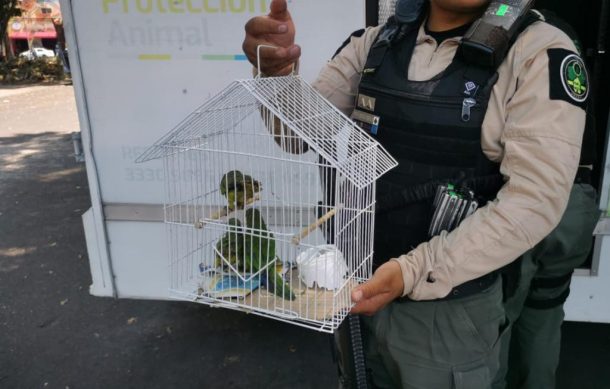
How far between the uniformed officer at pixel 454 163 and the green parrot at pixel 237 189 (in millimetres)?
350

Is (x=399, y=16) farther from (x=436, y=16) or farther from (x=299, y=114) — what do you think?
(x=299, y=114)

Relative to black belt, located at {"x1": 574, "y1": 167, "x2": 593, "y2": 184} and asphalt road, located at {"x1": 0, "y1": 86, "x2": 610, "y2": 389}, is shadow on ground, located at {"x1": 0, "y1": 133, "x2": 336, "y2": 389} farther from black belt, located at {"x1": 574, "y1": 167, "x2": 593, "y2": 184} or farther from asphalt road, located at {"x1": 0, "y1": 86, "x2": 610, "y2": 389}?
black belt, located at {"x1": 574, "y1": 167, "x2": 593, "y2": 184}

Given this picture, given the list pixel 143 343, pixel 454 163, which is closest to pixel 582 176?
pixel 454 163

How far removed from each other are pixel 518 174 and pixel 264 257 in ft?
2.44

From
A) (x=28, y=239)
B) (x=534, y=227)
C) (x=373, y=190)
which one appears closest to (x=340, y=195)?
(x=373, y=190)

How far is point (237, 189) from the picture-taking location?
1586mm

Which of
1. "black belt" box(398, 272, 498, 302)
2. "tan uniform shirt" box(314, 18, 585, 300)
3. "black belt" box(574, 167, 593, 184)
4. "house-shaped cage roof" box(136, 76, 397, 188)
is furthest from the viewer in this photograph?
"black belt" box(574, 167, 593, 184)

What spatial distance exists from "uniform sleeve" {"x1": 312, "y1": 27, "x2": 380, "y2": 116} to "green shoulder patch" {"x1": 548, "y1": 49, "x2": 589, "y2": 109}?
26.2 inches

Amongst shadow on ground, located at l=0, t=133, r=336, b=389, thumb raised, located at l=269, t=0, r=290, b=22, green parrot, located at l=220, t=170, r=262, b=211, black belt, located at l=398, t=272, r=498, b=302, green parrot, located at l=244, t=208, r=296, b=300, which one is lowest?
shadow on ground, located at l=0, t=133, r=336, b=389

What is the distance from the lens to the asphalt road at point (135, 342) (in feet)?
10.3

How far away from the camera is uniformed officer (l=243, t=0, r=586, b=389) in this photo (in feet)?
4.22

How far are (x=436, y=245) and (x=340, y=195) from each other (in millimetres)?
300

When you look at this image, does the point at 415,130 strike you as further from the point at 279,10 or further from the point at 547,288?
the point at 547,288

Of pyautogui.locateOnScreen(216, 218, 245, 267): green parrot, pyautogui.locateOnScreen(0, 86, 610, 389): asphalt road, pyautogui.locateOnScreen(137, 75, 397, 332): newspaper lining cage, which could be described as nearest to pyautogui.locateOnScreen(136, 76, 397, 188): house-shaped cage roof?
pyautogui.locateOnScreen(137, 75, 397, 332): newspaper lining cage
